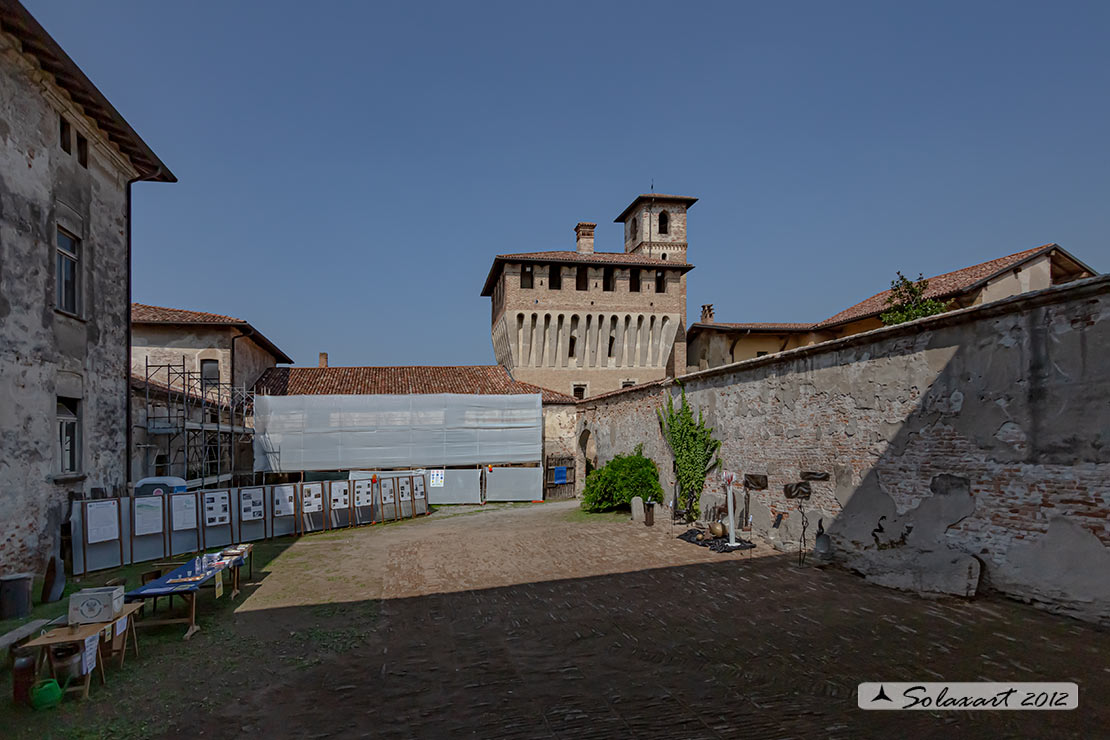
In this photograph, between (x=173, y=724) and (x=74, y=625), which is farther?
(x=74, y=625)

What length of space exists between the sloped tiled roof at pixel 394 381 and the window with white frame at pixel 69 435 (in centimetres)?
1333

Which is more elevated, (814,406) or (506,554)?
(814,406)

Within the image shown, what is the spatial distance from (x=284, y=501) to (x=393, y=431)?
7.99 metres

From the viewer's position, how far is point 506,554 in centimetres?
1104

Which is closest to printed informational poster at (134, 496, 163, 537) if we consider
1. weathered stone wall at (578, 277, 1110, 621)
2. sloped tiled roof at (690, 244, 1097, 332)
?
weathered stone wall at (578, 277, 1110, 621)

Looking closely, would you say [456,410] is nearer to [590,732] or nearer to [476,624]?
[476,624]

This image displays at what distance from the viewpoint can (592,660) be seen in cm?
569

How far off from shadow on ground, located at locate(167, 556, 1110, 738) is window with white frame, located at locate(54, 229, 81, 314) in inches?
256

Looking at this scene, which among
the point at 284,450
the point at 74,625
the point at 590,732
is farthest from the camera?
the point at 284,450

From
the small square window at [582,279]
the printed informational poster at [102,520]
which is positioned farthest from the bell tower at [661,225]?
the printed informational poster at [102,520]

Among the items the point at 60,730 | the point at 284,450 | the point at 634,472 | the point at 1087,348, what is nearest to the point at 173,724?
the point at 60,730

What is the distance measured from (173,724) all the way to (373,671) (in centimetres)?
150

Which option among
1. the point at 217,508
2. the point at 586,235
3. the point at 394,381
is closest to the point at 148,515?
the point at 217,508

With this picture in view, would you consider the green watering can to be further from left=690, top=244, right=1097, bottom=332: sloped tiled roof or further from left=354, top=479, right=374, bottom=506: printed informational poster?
left=690, top=244, right=1097, bottom=332: sloped tiled roof
